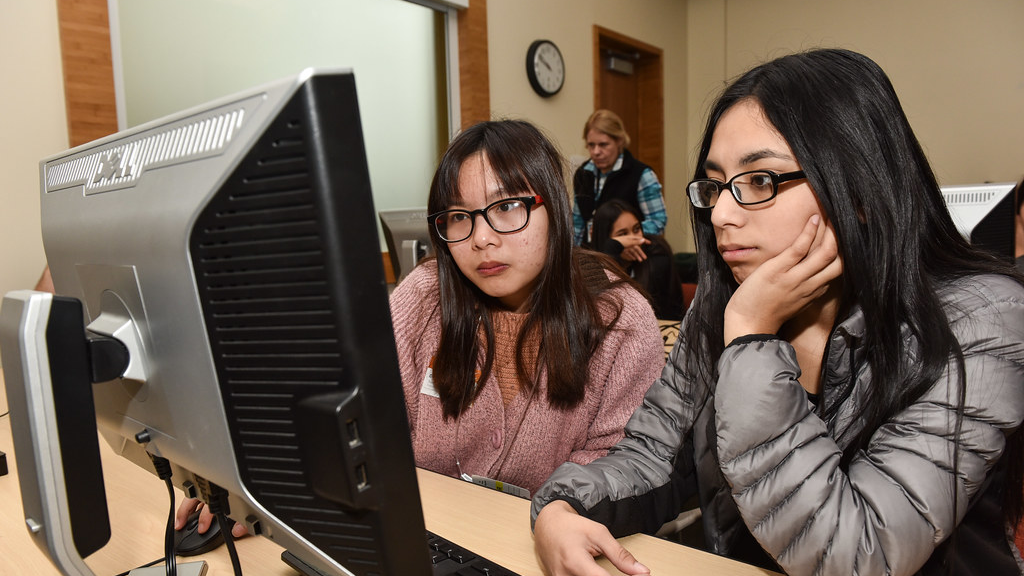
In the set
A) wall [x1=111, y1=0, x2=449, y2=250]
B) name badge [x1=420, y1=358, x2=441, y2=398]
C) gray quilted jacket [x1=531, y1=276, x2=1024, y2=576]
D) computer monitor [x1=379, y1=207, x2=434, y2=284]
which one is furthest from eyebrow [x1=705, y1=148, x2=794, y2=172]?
wall [x1=111, y1=0, x2=449, y2=250]

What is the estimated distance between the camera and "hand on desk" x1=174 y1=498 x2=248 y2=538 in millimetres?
849

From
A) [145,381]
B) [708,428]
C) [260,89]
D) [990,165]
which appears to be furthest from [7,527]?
[990,165]

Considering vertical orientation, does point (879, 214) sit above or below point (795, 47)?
below

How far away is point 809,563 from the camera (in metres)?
0.69

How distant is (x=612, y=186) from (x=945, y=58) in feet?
9.35

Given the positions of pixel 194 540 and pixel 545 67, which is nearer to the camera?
pixel 194 540

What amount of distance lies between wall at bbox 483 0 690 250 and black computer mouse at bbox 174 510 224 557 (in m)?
2.90

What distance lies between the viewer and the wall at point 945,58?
4.51m

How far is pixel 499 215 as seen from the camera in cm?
121

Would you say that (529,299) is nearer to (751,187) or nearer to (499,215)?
(499,215)

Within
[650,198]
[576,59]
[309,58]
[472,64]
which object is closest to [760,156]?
[309,58]

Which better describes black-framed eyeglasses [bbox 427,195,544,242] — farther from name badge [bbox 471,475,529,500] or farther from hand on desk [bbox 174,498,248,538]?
hand on desk [bbox 174,498,248,538]

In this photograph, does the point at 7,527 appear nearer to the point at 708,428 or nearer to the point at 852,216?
the point at 708,428

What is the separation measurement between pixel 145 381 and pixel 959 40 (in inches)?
224
